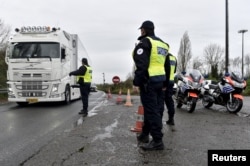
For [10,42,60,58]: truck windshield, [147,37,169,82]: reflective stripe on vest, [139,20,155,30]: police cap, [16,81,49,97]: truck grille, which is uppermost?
[10,42,60,58]: truck windshield

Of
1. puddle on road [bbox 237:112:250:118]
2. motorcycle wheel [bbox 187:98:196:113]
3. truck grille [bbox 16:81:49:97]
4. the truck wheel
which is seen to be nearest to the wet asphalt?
puddle on road [bbox 237:112:250:118]

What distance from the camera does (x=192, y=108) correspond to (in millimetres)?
11359

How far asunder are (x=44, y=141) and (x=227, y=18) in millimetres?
16915

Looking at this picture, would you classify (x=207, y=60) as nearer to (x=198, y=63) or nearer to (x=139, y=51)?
(x=198, y=63)

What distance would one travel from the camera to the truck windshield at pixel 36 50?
14156 millimetres

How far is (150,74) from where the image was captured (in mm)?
5770

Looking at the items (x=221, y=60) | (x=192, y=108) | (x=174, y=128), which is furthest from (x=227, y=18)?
(x=221, y=60)

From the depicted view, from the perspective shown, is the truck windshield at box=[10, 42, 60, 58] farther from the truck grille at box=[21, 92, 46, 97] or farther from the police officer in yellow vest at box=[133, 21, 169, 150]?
the police officer in yellow vest at box=[133, 21, 169, 150]

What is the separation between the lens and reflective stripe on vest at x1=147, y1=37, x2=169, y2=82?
227 inches

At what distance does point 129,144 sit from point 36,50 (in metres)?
9.25

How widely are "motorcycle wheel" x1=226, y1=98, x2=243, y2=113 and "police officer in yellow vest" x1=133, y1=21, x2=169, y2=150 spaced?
5992 mm

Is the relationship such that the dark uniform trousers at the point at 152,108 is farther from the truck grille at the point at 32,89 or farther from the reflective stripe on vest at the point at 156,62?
the truck grille at the point at 32,89

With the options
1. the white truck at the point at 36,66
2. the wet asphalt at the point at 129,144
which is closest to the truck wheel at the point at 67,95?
the white truck at the point at 36,66

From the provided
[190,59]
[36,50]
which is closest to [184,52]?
[190,59]
